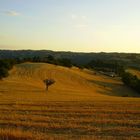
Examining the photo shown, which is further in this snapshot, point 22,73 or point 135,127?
point 22,73

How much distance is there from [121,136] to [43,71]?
81.0 meters

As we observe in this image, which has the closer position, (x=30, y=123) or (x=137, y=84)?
(x=30, y=123)

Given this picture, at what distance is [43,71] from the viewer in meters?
97.4

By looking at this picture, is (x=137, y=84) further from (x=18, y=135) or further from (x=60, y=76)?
(x=18, y=135)

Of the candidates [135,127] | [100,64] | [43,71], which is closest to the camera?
[135,127]

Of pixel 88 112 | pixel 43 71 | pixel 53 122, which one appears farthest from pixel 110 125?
pixel 43 71

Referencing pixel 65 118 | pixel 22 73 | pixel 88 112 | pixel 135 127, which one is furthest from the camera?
pixel 22 73

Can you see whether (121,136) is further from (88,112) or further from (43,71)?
(43,71)

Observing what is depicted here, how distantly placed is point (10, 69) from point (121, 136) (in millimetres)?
75729

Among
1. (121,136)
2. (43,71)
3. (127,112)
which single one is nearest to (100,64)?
(43,71)

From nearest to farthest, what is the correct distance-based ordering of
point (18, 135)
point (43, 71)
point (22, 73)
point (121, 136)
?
point (18, 135) < point (121, 136) < point (22, 73) < point (43, 71)

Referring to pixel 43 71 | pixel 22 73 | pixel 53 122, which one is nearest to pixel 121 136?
pixel 53 122

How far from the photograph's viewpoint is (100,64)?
157 metres

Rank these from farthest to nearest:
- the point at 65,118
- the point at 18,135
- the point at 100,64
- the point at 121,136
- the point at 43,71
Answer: the point at 100,64 < the point at 43,71 < the point at 65,118 < the point at 121,136 < the point at 18,135
